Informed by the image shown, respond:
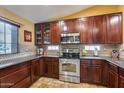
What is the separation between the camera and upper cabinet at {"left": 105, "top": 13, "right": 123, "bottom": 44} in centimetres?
313

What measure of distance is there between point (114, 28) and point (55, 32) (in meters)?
1.99

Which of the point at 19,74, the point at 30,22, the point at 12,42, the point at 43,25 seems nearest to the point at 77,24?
the point at 43,25

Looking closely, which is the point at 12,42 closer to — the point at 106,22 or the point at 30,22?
the point at 30,22

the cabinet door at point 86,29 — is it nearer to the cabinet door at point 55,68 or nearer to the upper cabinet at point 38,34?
the cabinet door at point 55,68

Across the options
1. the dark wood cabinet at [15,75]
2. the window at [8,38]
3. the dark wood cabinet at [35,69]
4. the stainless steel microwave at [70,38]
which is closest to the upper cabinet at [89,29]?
the stainless steel microwave at [70,38]

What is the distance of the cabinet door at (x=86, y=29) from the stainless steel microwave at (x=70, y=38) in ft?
0.47

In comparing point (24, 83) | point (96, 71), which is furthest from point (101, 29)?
point (24, 83)

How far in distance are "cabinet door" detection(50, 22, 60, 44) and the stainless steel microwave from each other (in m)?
0.20

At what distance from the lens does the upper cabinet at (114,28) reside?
3.13 m

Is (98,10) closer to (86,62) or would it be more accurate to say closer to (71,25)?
(71,25)

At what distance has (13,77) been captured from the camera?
2.22 m

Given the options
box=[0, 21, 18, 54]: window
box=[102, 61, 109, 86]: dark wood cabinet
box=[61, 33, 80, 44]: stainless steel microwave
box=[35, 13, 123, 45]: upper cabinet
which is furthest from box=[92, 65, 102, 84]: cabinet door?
box=[0, 21, 18, 54]: window

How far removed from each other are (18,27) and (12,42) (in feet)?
1.64

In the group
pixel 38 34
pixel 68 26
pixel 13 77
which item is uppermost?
pixel 68 26
